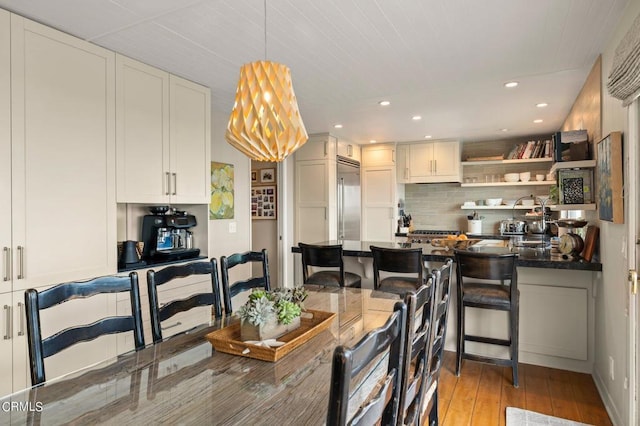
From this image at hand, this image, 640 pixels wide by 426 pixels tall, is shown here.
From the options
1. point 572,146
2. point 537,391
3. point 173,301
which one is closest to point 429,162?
point 572,146

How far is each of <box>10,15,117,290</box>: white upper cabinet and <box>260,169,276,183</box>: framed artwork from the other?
10.1ft

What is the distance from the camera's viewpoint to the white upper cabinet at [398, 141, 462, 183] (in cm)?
598

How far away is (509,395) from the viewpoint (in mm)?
2662

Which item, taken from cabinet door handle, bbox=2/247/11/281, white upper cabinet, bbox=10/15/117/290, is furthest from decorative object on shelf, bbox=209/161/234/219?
cabinet door handle, bbox=2/247/11/281

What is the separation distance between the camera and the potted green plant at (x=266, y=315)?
4.92 feet

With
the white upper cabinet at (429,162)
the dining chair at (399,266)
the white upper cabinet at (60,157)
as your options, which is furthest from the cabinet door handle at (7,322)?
the white upper cabinet at (429,162)

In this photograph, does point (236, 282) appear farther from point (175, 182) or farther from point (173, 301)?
point (175, 182)

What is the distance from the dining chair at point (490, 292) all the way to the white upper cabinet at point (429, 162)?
324 centimetres

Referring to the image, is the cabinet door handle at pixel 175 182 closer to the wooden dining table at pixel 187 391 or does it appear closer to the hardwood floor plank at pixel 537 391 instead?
the wooden dining table at pixel 187 391

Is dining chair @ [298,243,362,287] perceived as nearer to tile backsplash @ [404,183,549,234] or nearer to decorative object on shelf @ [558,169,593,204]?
decorative object on shelf @ [558,169,593,204]

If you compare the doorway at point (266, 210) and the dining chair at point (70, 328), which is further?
the doorway at point (266, 210)

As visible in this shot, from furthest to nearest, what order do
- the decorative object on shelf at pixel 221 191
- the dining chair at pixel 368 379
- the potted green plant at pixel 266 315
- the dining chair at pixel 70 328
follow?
1. the decorative object on shelf at pixel 221 191
2. the potted green plant at pixel 266 315
3. the dining chair at pixel 70 328
4. the dining chair at pixel 368 379

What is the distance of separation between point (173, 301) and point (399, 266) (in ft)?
5.61

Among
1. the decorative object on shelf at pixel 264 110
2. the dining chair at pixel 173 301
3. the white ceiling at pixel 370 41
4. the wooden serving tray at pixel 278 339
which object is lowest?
the wooden serving tray at pixel 278 339
